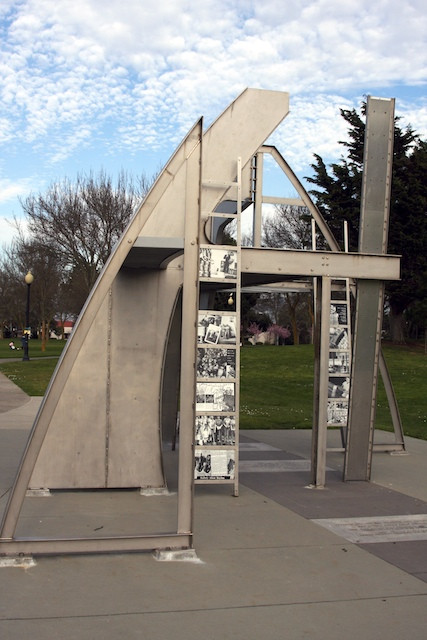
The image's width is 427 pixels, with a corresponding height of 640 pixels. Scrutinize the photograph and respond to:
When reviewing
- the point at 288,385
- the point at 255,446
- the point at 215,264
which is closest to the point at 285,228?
the point at 288,385

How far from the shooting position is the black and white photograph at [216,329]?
7395 mm

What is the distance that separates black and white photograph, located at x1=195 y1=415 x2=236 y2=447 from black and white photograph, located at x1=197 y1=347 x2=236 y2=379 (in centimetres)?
42

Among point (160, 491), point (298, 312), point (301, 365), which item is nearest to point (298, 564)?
point (160, 491)

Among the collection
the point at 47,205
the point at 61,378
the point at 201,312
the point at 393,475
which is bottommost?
the point at 393,475

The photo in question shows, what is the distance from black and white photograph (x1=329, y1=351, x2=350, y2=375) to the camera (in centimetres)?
918

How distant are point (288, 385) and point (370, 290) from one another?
17.7 metres

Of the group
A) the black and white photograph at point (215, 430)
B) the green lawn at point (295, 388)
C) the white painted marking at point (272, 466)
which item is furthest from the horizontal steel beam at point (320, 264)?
the green lawn at point (295, 388)

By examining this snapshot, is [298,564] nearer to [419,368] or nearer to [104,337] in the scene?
[104,337]

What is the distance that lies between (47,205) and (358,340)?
34853mm

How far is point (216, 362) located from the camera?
7.36 meters

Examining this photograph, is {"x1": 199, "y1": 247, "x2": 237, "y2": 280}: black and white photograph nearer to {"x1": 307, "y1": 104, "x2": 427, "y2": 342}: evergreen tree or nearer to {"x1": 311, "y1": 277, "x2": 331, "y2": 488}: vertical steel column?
{"x1": 311, "y1": 277, "x2": 331, "y2": 488}: vertical steel column

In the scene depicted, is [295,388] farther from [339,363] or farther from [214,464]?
[214,464]

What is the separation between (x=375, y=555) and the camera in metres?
5.55

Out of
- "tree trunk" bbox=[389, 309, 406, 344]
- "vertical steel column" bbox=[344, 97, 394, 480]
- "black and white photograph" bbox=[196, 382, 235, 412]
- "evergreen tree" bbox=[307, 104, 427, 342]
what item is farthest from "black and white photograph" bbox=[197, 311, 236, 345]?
"tree trunk" bbox=[389, 309, 406, 344]
